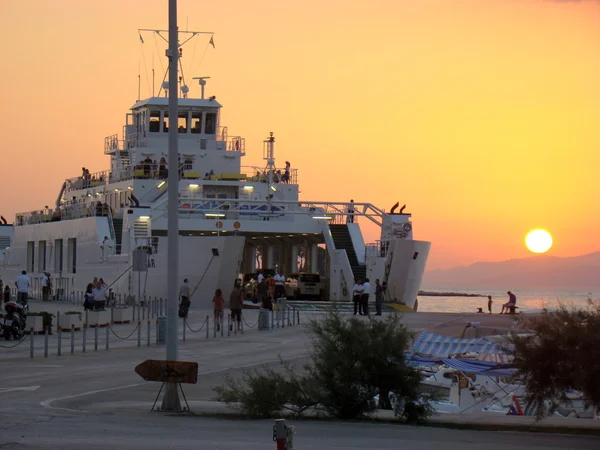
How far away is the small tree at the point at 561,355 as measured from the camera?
1273 cm

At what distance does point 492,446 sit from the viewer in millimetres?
12148

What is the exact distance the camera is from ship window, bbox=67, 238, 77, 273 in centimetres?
5059

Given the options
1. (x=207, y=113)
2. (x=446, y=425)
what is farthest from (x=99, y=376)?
(x=207, y=113)

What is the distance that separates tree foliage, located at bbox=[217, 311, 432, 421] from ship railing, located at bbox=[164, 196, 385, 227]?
27.3 m

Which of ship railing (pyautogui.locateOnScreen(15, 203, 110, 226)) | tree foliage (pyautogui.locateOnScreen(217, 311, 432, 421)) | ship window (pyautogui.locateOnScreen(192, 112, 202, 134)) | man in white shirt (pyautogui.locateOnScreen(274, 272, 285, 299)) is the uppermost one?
ship window (pyautogui.locateOnScreen(192, 112, 202, 134))

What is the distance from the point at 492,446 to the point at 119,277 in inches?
1256

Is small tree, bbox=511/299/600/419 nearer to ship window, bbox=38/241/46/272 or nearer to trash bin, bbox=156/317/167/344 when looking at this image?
trash bin, bbox=156/317/167/344

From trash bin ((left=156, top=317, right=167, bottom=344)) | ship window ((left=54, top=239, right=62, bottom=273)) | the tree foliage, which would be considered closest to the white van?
ship window ((left=54, top=239, right=62, bottom=273))

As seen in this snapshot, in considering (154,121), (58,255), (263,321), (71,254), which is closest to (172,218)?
(263,321)

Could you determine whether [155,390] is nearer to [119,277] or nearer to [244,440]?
[244,440]

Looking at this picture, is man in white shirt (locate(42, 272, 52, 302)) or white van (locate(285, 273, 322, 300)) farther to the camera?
man in white shirt (locate(42, 272, 52, 302))

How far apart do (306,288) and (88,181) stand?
16.9 meters

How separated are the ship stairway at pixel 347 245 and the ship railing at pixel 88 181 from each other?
1365 centimetres

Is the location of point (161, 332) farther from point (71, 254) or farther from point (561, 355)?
point (71, 254)
